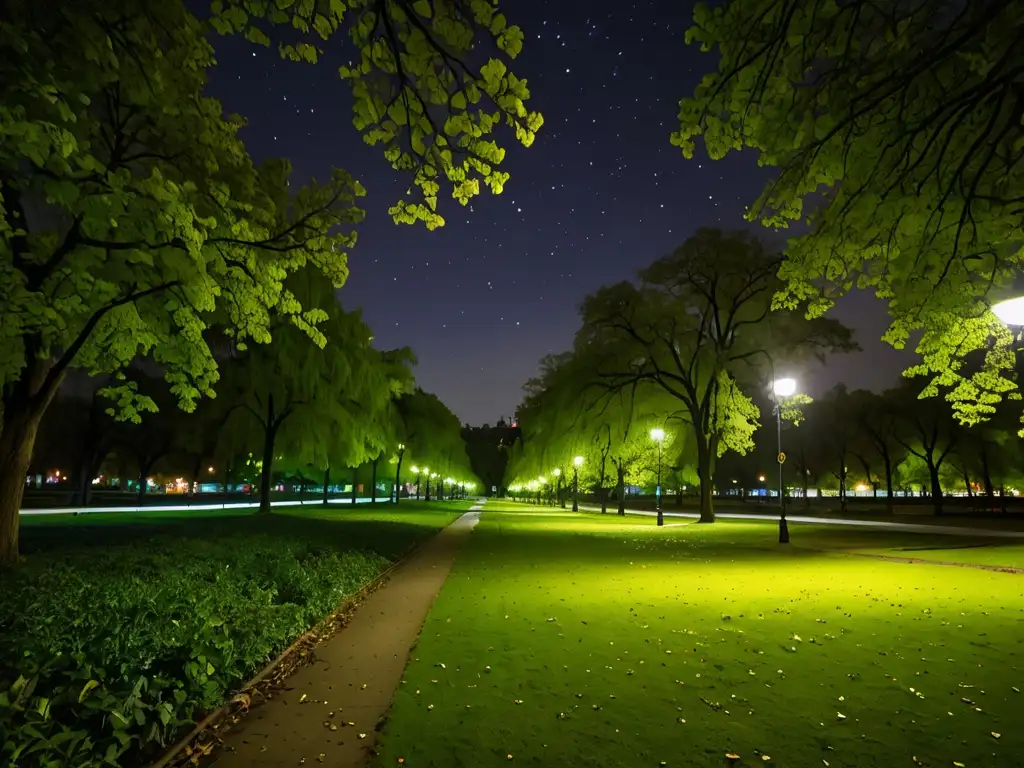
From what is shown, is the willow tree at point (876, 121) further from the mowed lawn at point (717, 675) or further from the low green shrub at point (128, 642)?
the low green shrub at point (128, 642)

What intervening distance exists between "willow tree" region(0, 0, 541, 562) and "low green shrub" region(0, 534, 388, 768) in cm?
356

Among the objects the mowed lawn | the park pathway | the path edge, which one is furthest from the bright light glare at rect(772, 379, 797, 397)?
the park pathway

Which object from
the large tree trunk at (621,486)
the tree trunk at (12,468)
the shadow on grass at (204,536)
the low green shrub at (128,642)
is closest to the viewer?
the low green shrub at (128,642)

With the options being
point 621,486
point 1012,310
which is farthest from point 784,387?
point 621,486

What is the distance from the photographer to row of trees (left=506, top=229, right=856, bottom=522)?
116 ft

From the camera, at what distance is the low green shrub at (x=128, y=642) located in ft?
14.8

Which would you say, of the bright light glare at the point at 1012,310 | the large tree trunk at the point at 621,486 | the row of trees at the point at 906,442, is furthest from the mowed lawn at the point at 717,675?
the row of trees at the point at 906,442

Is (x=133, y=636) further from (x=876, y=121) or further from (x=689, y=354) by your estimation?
(x=689, y=354)

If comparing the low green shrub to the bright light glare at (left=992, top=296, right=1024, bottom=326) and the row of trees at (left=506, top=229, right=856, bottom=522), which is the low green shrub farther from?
the row of trees at (left=506, top=229, right=856, bottom=522)

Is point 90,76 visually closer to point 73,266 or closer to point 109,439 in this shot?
point 73,266

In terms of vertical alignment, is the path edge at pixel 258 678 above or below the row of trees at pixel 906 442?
below

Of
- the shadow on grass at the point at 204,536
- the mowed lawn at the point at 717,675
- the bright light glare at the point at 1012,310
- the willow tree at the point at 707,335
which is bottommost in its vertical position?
the mowed lawn at the point at 717,675

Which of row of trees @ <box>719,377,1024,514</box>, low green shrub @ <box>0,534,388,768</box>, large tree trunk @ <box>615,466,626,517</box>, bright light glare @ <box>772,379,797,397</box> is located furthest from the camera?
row of trees @ <box>719,377,1024,514</box>

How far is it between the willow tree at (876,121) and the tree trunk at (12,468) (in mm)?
12615
